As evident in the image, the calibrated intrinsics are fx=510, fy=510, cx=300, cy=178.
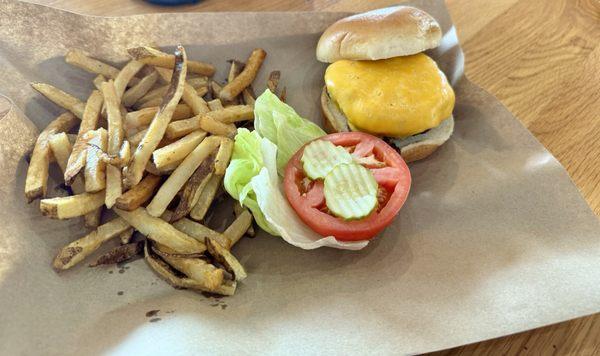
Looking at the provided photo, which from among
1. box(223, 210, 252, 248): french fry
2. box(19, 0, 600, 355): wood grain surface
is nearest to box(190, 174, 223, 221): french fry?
box(223, 210, 252, 248): french fry

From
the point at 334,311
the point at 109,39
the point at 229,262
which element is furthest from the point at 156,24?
the point at 334,311

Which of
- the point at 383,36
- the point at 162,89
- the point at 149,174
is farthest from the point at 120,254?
the point at 383,36

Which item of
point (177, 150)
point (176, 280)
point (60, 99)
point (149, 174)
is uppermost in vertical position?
point (60, 99)

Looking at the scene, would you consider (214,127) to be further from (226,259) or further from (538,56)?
(538,56)

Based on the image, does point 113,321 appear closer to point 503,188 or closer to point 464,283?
point 464,283

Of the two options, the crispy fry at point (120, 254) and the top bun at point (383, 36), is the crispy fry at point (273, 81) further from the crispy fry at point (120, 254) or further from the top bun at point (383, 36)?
the crispy fry at point (120, 254)

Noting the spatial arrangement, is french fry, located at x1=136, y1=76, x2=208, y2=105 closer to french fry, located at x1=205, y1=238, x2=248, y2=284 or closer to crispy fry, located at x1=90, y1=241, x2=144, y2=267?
crispy fry, located at x1=90, y1=241, x2=144, y2=267

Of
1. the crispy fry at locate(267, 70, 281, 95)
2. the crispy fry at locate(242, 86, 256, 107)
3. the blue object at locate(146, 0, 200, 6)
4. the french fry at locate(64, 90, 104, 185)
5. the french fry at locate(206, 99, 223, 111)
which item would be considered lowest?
the crispy fry at locate(242, 86, 256, 107)
